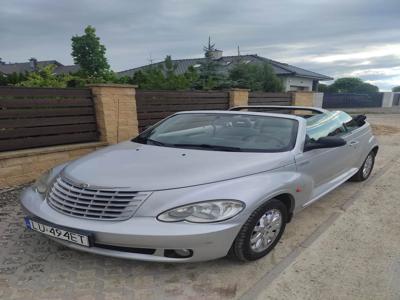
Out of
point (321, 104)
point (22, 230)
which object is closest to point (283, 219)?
point (22, 230)

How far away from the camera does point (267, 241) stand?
8.89 feet

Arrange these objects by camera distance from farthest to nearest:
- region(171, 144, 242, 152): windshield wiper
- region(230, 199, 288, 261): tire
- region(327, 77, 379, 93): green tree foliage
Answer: region(327, 77, 379, 93): green tree foliage
region(171, 144, 242, 152): windshield wiper
region(230, 199, 288, 261): tire

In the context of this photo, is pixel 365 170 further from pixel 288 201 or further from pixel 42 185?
pixel 42 185

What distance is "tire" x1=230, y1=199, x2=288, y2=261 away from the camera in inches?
94.7

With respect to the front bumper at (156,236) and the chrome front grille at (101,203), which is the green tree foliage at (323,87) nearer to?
the front bumper at (156,236)

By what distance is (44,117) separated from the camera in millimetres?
4910

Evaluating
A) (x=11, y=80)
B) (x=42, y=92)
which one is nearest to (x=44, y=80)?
(x=11, y=80)

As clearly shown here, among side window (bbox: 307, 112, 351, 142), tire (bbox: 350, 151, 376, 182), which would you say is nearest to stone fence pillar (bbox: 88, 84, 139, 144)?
side window (bbox: 307, 112, 351, 142)

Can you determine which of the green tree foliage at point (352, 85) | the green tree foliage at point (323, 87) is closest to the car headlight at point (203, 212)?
the green tree foliage at point (323, 87)

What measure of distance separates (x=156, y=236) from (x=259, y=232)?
3.04ft

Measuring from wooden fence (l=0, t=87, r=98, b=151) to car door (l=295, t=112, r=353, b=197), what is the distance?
12.3ft

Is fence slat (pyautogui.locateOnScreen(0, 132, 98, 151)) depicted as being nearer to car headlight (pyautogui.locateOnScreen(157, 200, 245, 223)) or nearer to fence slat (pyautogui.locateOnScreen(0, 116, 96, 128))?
fence slat (pyautogui.locateOnScreen(0, 116, 96, 128))

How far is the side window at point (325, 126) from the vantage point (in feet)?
11.6

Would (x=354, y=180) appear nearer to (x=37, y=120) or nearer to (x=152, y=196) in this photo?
(x=152, y=196)
